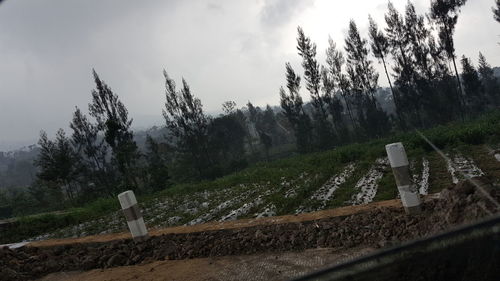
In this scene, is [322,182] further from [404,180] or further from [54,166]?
[54,166]

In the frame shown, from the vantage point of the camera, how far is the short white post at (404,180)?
322 cm

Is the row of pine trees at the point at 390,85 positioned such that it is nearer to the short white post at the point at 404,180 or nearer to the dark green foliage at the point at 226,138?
the dark green foliage at the point at 226,138

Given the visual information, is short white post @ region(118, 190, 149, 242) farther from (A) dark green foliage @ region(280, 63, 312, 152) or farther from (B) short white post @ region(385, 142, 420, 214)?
(A) dark green foliage @ region(280, 63, 312, 152)

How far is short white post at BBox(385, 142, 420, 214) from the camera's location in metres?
3.22

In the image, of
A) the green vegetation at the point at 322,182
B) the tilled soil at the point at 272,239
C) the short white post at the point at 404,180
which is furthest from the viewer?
the green vegetation at the point at 322,182

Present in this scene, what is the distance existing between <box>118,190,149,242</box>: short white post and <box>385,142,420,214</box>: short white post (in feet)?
9.71

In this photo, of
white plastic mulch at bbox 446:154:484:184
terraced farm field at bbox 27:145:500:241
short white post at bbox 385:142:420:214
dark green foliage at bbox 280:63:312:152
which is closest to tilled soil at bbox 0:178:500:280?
short white post at bbox 385:142:420:214

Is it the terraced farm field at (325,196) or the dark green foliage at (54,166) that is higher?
the dark green foliage at (54,166)

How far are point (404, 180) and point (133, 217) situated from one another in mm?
3071

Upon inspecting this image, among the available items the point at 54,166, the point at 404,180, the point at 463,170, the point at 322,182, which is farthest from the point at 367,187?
the point at 54,166

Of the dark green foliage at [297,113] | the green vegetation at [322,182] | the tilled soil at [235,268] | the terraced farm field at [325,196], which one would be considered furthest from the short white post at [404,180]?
the dark green foliage at [297,113]

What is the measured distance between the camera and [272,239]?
11.9 feet

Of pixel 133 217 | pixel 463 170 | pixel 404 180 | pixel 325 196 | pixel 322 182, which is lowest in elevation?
pixel 463 170

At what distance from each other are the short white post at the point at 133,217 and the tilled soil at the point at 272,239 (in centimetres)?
13
